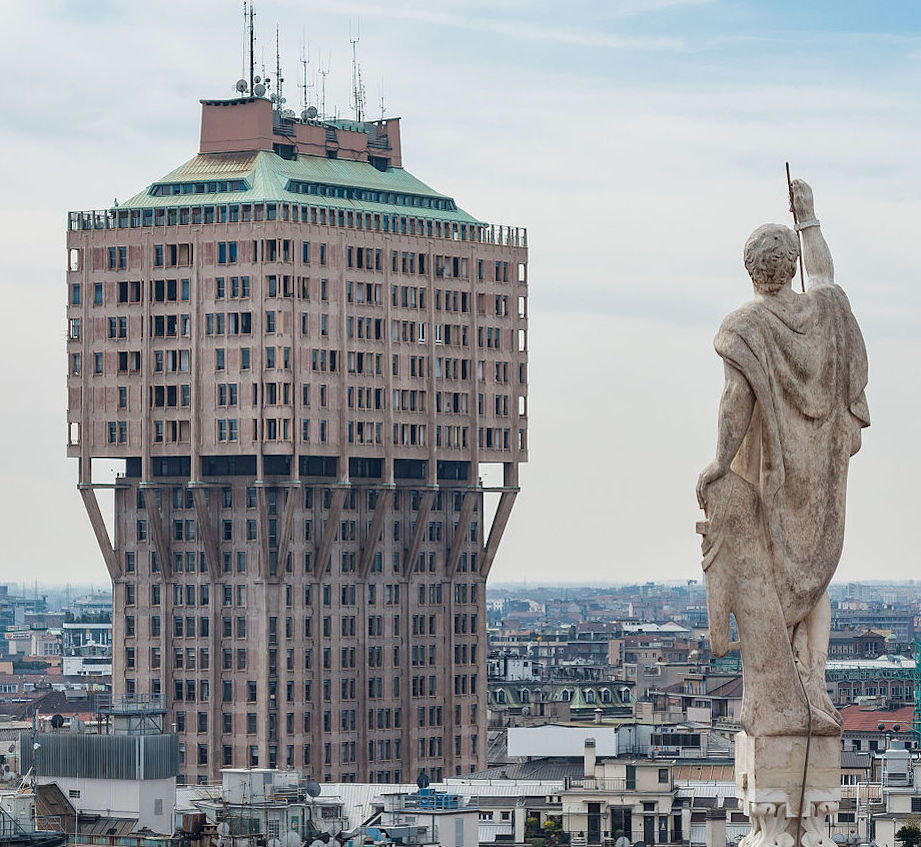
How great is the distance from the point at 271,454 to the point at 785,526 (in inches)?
6588

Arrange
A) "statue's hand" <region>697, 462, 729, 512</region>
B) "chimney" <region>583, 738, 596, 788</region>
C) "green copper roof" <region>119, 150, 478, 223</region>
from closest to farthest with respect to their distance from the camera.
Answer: "statue's hand" <region>697, 462, 729, 512</region>
"chimney" <region>583, 738, 596, 788</region>
"green copper roof" <region>119, 150, 478, 223</region>

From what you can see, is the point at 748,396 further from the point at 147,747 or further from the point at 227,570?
the point at 227,570

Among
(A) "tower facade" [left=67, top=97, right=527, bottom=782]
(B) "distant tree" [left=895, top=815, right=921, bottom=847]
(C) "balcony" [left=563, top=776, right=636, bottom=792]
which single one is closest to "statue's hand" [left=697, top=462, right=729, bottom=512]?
(B) "distant tree" [left=895, top=815, right=921, bottom=847]

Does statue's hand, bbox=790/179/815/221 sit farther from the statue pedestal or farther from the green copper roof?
the green copper roof

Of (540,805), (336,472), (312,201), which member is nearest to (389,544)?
(336,472)

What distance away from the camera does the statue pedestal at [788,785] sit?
20.5 metres

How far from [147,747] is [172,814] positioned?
4135 mm

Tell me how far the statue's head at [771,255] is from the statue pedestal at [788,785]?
282 centimetres

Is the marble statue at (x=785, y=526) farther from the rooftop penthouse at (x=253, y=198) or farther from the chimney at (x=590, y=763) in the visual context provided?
the rooftop penthouse at (x=253, y=198)

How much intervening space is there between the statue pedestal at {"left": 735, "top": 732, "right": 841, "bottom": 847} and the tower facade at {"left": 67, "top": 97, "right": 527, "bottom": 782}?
165 metres

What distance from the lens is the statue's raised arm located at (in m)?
21.1

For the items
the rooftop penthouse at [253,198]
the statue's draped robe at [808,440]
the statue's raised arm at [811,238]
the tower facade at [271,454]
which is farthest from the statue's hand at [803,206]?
the rooftop penthouse at [253,198]

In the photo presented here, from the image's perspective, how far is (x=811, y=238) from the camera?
2123 cm

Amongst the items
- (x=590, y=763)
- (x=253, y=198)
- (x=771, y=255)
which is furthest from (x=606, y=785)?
(x=771, y=255)
